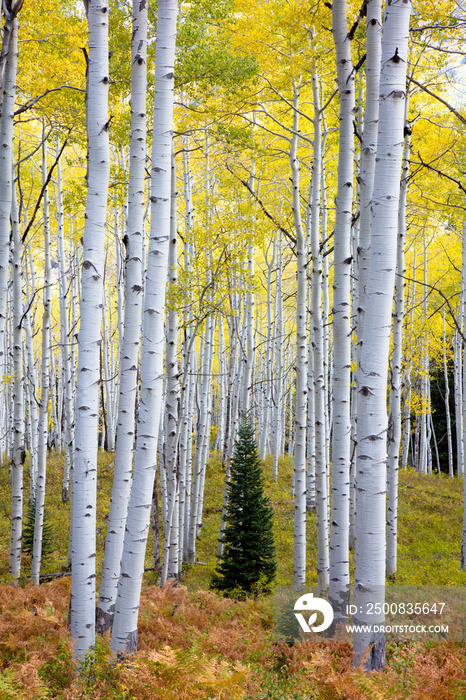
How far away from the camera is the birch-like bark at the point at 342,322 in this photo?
4.36 metres

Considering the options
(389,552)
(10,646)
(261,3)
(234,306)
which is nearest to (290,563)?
(389,552)

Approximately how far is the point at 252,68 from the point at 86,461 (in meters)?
5.39

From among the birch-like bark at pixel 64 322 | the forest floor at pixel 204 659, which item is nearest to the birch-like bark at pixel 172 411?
the forest floor at pixel 204 659

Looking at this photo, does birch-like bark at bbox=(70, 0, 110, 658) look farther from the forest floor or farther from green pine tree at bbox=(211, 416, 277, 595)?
green pine tree at bbox=(211, 416, 277, 595)

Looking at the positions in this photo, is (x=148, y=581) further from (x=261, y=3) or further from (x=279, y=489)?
(x=261, y=3)

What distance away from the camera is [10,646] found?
12.3 ft

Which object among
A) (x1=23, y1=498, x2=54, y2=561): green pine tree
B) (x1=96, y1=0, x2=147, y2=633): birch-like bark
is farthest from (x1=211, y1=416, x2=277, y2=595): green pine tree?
(x1=96, y1=0, x2=147, y2=633): birch-like bark

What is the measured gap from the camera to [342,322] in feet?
14.7

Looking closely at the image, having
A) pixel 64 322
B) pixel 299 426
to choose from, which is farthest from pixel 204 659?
pixel 64 322

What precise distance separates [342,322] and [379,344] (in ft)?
5.76

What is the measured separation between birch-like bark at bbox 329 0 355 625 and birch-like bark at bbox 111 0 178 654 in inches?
72.5

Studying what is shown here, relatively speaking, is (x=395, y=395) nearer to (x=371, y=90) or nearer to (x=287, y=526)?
(x=371, y=90)

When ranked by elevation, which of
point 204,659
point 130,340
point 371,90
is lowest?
point 204,659

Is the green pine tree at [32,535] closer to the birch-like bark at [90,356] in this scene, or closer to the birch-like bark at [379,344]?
the birch-like bark at [90,356]
